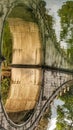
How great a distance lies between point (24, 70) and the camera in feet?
53.3

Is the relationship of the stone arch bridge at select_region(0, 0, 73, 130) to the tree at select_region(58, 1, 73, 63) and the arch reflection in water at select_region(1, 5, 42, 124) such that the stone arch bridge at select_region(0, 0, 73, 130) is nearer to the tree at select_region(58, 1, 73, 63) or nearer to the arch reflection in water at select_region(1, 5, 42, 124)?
the arch reflection in water at select_region(1, 5, 42, 124)

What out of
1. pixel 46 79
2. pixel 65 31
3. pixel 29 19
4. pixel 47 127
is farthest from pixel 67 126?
pixel 29 19

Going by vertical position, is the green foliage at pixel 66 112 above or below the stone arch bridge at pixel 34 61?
below

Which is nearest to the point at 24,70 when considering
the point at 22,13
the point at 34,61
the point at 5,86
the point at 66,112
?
the point at 34,61

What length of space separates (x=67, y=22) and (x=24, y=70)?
9.88m

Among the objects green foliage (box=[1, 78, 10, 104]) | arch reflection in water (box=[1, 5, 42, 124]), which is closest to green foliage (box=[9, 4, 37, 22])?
arch reflection in water (box=[1, 5, 42, 124])

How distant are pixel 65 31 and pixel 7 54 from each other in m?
3.63

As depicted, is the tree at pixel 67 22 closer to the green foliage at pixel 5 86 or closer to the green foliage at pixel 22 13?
the green foliage at pixel 5 86

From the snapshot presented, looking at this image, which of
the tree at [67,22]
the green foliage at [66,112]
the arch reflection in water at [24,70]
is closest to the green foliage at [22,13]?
the arch reflection in water at [24,70]

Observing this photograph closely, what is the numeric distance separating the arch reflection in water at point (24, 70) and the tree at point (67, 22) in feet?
29.7

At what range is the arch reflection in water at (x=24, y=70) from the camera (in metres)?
15.4

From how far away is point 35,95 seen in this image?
16.4 metres

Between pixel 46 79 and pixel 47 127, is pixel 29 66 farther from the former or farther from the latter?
pixel 47 127

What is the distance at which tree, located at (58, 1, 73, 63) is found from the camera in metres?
25.3
